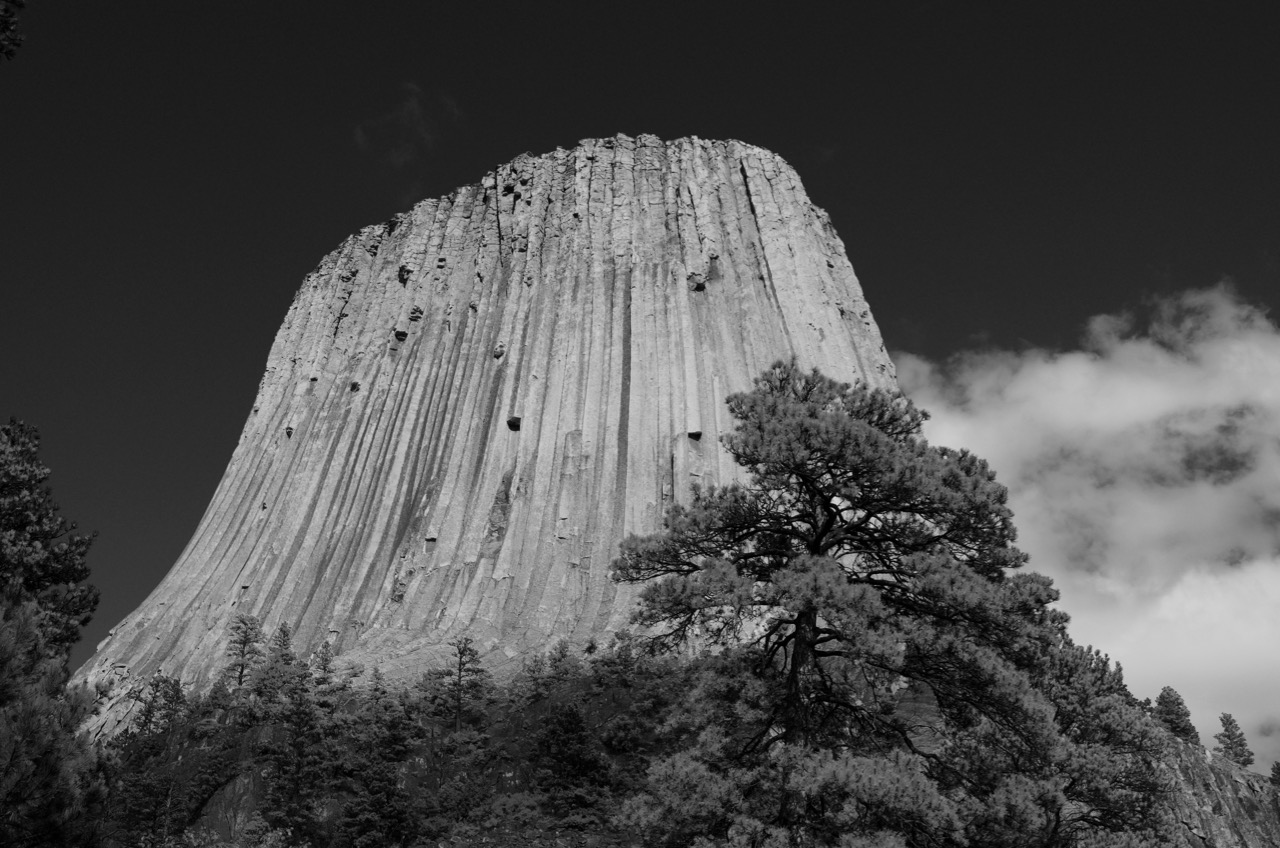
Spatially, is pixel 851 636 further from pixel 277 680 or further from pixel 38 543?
pixel 277 680

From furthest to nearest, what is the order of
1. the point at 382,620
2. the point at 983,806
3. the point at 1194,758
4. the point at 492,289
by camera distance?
the point at 492,289, the point at 382,620, the point at 1194,758, the point at 983,806

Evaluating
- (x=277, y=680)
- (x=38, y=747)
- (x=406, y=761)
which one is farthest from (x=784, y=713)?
(x=277, y=680)

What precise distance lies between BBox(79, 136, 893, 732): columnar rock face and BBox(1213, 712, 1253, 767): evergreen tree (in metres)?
28.0

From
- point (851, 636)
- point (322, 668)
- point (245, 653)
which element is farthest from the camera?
point (245, 653)

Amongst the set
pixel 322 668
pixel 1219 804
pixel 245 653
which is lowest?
pixel 1219 804

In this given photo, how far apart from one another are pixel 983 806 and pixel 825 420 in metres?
5.16

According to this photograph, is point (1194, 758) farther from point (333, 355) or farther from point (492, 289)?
point (333, 355)

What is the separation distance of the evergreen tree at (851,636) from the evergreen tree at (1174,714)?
92.2 feet

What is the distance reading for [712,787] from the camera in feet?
36.6

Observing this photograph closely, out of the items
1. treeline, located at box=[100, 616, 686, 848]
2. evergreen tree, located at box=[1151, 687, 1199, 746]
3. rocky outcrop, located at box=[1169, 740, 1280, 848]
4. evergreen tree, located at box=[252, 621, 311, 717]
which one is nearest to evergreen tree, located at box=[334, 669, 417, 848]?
treeline, located at box=[100, 616, 686, 848]

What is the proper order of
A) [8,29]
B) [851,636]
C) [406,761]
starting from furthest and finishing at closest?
[406,761], [851,636], [8,29]

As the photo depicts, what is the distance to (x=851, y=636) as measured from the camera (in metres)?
11.3

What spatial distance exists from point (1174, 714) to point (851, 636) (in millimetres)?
33785

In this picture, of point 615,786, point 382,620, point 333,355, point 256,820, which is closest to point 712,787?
point 615,786
